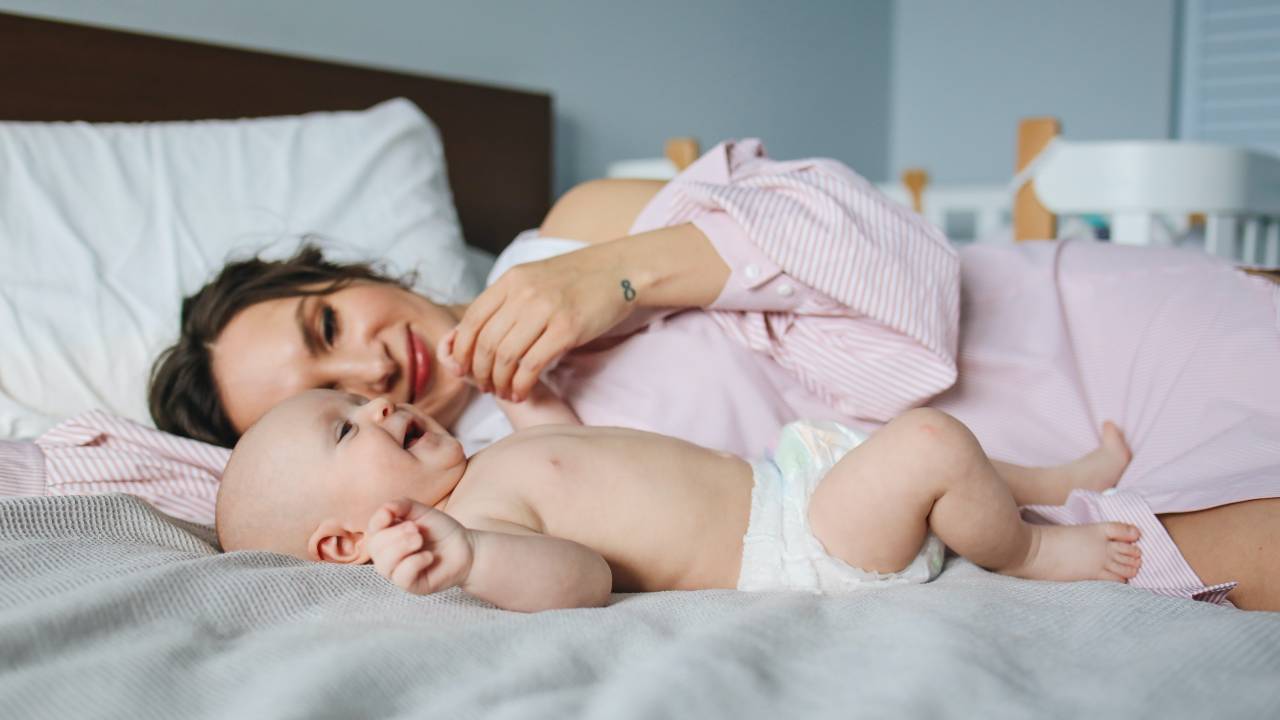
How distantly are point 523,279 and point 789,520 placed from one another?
1.14 feet

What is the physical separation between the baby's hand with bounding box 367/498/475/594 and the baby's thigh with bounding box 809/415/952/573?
297 mm

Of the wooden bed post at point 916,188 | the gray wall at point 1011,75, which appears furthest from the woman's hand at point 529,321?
the gray wall at point 1011,75

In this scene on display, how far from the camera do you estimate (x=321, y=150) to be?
152 cm

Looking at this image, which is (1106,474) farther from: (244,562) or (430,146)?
(430,146)

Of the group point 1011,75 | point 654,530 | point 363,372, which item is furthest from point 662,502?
point 1011,75

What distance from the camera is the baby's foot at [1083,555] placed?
0.81 m

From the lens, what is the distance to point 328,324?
1.10 metres

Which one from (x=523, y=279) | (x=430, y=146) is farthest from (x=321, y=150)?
(x=523, y=279)

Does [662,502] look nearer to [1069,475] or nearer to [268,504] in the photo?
[268,504]

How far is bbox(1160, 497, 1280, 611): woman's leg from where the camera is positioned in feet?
2.58

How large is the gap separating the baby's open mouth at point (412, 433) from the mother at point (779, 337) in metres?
0.09

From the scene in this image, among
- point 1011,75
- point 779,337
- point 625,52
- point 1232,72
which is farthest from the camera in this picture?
point 1011,75

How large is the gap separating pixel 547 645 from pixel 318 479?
1.15 feet

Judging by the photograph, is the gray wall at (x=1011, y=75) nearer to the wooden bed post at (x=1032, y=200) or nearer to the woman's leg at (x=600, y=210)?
the wooden bed post at (x=1032, y=200)
